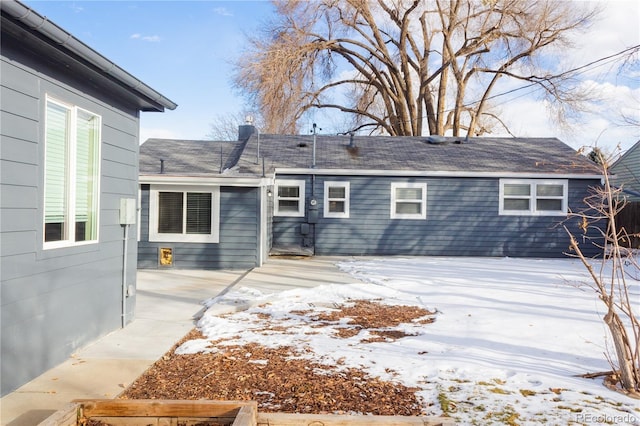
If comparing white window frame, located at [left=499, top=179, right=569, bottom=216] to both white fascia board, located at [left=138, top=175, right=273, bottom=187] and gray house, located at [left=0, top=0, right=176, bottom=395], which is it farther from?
gray house, located at [left=0, top=0, right=176, bottom=395]

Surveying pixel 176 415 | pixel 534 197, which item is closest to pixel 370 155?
pixel 534 197

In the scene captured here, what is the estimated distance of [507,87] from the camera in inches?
1063

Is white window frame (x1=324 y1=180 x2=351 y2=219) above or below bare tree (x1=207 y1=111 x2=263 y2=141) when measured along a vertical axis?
below

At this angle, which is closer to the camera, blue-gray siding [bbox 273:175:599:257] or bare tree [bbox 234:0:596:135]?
blue-gray siding [bbox 273:175:599:257]

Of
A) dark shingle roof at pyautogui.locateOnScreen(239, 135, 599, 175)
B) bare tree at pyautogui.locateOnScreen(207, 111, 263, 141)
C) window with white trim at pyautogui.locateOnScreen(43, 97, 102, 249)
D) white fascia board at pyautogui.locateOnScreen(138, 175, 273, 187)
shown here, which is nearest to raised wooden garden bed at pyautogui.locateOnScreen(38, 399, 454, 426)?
window with white trim at pyautogui.locateOnScreen(43, 97, 102, 249)

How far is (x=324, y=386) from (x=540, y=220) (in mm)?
12527

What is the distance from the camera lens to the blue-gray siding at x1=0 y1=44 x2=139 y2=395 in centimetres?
348

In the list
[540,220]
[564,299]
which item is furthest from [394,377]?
[540,220]

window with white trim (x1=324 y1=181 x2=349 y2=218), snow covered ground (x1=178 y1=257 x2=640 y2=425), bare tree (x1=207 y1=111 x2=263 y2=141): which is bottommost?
snow covered ground (x1=178 y1=257 x2=640 y2=425)

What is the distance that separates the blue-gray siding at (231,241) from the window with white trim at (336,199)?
11.6 ft

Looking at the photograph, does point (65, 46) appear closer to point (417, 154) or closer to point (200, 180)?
point (200, 180)

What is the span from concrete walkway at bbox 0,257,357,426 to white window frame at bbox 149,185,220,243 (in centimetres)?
82

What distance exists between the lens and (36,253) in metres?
3.83

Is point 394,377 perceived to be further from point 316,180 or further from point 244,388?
point 316,180
